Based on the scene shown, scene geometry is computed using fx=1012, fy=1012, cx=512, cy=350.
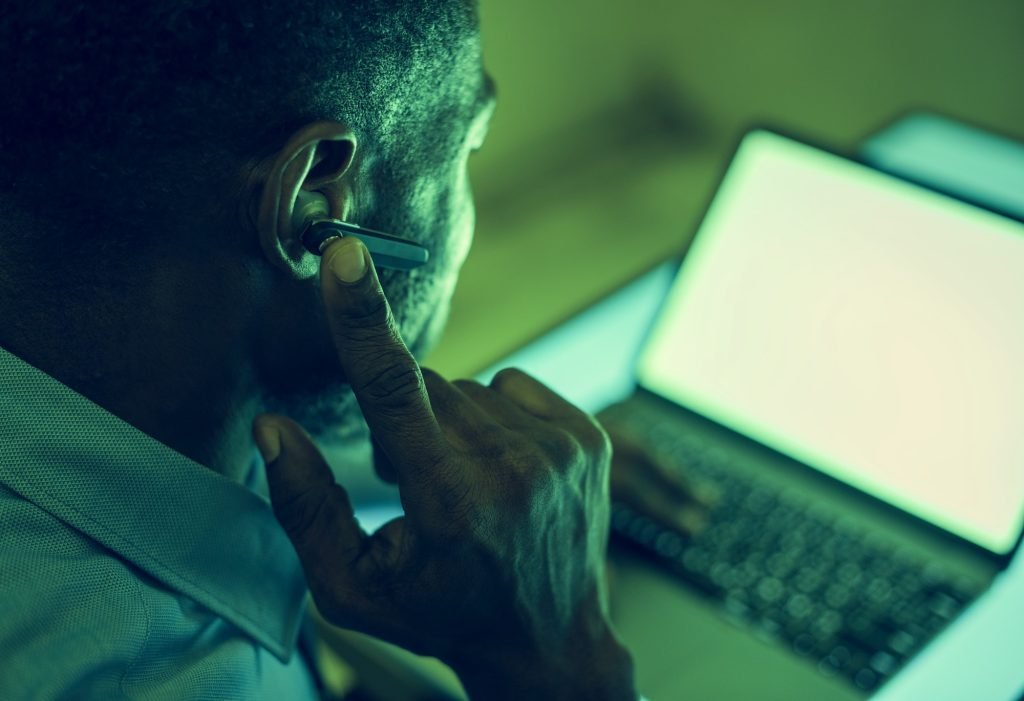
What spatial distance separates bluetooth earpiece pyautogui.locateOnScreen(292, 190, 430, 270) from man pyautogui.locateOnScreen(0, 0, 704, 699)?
0.01 meters

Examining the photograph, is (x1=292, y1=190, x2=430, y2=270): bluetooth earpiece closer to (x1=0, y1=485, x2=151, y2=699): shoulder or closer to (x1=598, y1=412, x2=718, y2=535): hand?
(x1=0, y1=485, x2=151, y2=699): shoulder

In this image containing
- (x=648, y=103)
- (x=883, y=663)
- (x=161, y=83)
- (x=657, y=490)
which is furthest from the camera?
(x=648, y=103)

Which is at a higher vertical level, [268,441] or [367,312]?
[367,312]

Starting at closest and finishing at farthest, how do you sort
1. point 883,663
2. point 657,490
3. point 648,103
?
point 883,663, point 657,490, point 648,103

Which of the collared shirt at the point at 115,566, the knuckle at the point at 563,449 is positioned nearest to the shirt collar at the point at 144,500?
the collared shirt at the point at 115,566

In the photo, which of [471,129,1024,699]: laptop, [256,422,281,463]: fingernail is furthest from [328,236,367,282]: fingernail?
[471,129,1024,699]: laptop

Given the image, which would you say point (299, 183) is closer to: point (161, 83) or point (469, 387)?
point (161, 83)

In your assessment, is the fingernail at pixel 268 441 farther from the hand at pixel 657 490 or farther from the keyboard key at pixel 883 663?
the keyboard key at pixel 883 663

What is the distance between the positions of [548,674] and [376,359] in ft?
0.89

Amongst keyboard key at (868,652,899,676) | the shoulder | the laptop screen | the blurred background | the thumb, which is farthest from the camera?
the blurred background

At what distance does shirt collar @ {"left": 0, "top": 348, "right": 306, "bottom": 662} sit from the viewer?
24.0 inches

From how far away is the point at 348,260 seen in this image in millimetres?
590

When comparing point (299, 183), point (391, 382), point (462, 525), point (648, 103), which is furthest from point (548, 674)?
point (648, 103)

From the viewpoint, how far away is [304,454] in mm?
696
